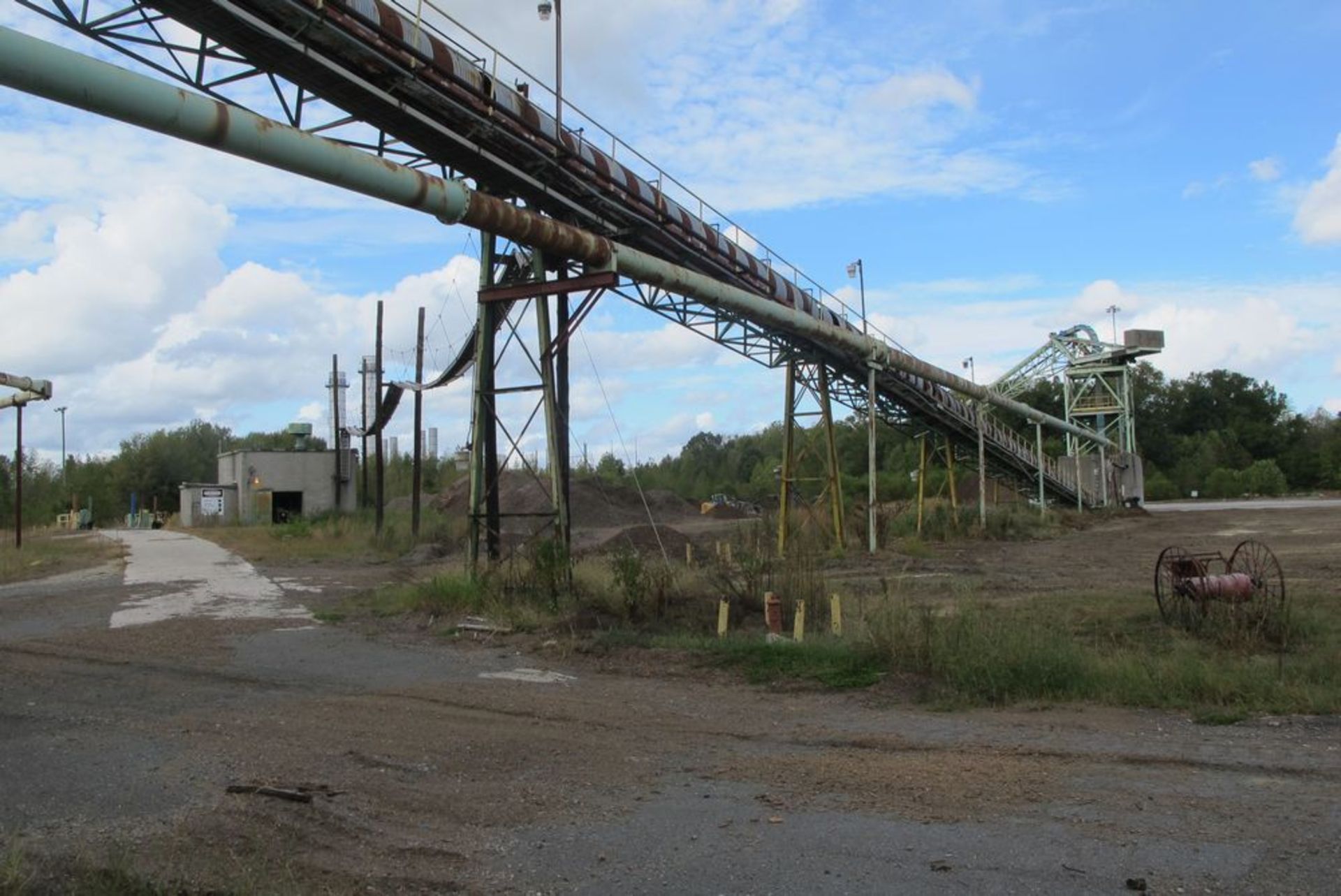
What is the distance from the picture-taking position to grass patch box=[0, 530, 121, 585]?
1064 inches

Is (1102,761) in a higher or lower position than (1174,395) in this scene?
lower

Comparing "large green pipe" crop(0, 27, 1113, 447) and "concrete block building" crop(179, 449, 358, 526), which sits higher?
"large green pipe" crop(0, 27, 1113, 447)

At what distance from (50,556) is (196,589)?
1450 cm

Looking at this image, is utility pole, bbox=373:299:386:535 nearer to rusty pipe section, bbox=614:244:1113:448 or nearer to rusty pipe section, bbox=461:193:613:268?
rusty pipe section, bbox=614:244:1113:448

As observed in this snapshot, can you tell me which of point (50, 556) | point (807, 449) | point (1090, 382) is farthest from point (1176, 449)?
point (50, 556)

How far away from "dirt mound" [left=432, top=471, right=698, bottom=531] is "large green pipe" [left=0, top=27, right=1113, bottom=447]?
27445 mm

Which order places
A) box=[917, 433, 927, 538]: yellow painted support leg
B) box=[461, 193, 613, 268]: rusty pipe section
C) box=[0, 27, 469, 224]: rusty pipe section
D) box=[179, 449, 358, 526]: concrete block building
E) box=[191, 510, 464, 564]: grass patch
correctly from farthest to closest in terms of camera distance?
box=[179, 449, 358, 526]: concrete block building
box=[191, 510, 464, 564]: grass patch
box=[917, 433, 927, 538]: yellow painted support leg
box=[461, 193, 613, 268]: rusty pipe section
box=[0, 27, 469, 224]: rusty pipe section

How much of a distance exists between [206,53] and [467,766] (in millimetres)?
8404

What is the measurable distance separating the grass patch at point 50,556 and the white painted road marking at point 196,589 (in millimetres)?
1110

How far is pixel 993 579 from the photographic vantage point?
19.4 meters

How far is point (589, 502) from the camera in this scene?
49.8m

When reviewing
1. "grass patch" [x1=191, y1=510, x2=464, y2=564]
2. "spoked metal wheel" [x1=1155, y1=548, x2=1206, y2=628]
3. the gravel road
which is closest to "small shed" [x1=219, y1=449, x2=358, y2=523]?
"grass patch" [x1=191, y1=510, x2=464, y2=564]

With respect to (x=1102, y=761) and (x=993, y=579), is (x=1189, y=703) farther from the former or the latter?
(x=993, y=579)

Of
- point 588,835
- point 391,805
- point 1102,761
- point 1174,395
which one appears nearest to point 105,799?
point 391,805
